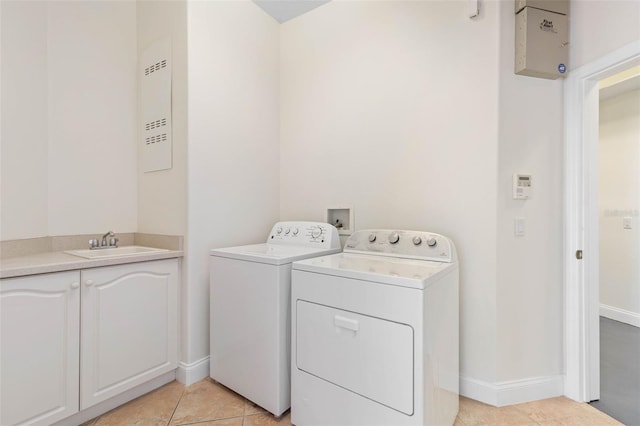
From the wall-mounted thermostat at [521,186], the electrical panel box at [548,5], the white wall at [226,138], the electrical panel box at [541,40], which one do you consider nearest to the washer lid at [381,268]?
the wall-mounted thermostat at [521,186]

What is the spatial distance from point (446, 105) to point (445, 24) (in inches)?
20.5

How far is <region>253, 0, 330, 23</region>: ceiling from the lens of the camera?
2.51m

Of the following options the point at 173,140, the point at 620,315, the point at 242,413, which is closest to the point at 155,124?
the point at 173,140

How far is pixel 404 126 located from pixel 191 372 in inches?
86.4

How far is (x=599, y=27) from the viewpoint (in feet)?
5.59

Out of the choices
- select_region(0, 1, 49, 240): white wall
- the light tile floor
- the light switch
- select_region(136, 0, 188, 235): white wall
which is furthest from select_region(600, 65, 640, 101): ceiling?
select_region(0, 1, 49, 240): white wall

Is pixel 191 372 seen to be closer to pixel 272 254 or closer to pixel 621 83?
pixel 272 254

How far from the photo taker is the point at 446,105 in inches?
77.0

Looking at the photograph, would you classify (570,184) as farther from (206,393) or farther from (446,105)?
(206,393)

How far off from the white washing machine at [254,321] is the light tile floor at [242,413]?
0.27 feet

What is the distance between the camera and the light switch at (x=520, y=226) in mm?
1815

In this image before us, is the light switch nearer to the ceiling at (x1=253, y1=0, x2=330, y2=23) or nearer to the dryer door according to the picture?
the dryer door

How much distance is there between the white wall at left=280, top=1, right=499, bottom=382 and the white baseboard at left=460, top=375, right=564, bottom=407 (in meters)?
→ 0.06

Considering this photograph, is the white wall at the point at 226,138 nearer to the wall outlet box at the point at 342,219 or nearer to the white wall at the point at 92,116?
the wall outlet box at the point at 342,219
